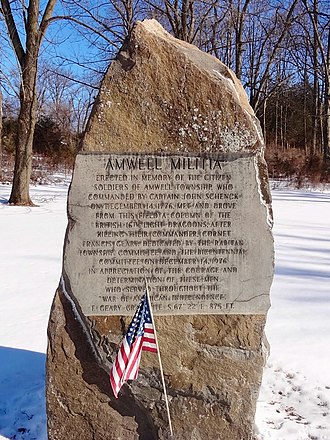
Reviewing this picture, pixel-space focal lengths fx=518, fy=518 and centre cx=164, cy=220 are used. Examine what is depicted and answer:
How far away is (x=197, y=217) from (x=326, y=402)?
5.37 feet

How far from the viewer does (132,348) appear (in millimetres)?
2646

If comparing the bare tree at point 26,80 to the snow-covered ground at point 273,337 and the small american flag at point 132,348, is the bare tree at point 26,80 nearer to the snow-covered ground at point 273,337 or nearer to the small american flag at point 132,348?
the snow-covered ground at point 273,337

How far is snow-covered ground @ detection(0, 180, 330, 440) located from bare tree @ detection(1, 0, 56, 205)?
3.76m

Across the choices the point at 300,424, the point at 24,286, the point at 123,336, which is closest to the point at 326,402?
the point at 300,424

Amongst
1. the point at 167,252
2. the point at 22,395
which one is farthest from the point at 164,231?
the point at 22,395

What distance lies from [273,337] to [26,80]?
32.8 feet

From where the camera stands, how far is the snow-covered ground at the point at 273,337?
327 cm

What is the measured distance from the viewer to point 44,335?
4535 millimetres

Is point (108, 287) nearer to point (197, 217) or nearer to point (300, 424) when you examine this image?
point (197, 217)

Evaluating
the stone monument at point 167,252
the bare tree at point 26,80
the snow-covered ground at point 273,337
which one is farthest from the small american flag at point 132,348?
the bare tree at point 26,80

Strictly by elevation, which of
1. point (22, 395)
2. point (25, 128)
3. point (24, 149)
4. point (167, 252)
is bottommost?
point (22, 395)

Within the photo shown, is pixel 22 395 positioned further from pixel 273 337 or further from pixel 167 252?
pixel 273 337

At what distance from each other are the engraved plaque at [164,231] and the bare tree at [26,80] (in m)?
10.1

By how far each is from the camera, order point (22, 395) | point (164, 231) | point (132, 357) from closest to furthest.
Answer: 1. point (132, 357)
2. point (164, 231)
3. point (22, 395)
